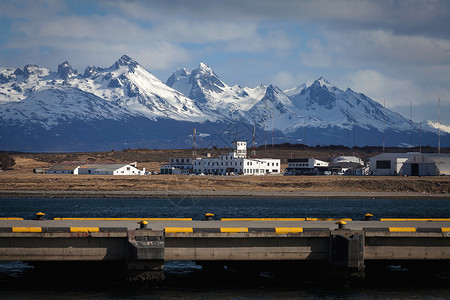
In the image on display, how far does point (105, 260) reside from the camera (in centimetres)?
3709

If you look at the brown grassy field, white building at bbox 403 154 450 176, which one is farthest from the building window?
the brown grassy field

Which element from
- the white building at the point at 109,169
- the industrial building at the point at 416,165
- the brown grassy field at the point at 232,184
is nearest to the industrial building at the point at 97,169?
the white building at the point at 109,169

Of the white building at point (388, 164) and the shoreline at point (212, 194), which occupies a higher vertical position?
the white building at point (388, 164)

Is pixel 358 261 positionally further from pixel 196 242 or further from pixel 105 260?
pixel 105 260

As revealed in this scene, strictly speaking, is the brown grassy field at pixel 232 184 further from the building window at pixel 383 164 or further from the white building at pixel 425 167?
the building window at pixel 383 164

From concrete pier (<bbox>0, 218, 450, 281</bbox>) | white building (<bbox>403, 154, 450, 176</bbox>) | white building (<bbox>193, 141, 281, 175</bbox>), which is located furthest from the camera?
white building (<bbox>193, 141, 281, 175</bbox>)

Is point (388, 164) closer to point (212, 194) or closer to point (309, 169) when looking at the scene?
point (309, 169)

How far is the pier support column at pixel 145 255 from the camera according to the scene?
3575cm

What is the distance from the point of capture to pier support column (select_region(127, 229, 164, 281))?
35.8 metres

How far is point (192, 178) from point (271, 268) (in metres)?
113

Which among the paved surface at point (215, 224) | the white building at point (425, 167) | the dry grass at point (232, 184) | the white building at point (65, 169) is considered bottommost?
the paved surface at point (215, 224)

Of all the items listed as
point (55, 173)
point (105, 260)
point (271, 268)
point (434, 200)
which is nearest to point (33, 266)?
point (105, 260)

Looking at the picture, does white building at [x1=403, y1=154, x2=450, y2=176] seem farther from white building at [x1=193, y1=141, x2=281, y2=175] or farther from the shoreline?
white building at [x1=193, y1=141, x2=281, y2=175]

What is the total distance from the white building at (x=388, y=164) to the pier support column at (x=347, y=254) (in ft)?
447
